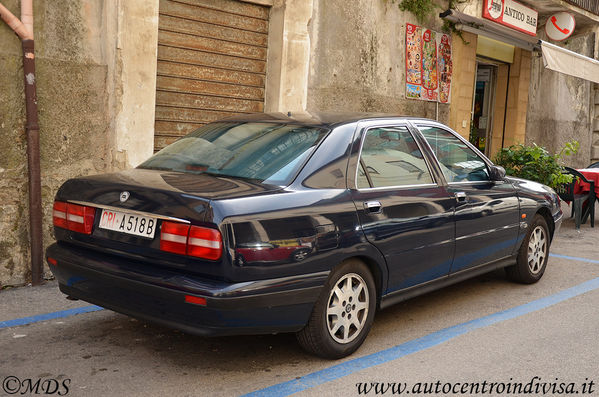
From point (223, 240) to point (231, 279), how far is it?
20 cm

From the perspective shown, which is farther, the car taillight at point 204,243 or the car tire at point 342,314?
the car tire at point 342,314

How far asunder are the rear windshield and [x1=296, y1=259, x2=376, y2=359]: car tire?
2.18 ft

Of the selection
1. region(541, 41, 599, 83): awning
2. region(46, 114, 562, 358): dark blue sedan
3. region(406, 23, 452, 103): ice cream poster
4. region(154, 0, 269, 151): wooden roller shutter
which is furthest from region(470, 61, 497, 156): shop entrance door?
region(46, 114, 562, 358): dark blue sedan

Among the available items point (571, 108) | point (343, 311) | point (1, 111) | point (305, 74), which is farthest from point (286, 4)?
point (571, 108)

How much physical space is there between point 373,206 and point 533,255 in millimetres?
2559

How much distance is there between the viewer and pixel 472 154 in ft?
17.1

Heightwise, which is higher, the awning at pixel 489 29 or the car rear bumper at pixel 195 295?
the awning at pixel 489 29

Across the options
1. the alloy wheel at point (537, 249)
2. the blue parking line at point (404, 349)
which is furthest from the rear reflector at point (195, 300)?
the alloy wheel at point (537, 249)

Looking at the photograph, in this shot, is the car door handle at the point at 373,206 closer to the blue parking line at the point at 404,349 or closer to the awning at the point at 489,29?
the blue parking line at the point at 404,349

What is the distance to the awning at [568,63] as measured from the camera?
11945 millimetres

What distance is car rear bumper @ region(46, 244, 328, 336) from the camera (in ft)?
10.6

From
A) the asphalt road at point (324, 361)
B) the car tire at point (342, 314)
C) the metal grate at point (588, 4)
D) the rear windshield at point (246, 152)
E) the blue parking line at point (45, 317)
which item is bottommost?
the blue parking line at point (45, 317)

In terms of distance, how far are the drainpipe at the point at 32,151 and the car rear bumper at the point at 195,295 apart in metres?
2.30

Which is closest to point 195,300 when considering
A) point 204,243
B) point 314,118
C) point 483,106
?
point 204,243
